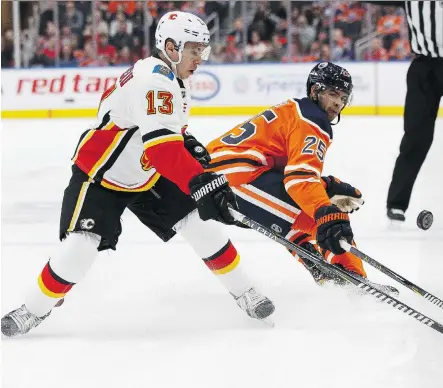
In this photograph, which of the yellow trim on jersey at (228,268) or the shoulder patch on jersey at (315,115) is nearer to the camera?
the yellow trim on jersey at (228,268)

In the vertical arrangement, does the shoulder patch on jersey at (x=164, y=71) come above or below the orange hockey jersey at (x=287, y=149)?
above

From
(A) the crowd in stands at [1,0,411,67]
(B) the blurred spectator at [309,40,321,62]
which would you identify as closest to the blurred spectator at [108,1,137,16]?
(A) the crowd in stands at [1,0,411,67]

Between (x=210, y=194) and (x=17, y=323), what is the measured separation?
24.2 inches

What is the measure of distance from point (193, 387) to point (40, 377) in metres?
0.36

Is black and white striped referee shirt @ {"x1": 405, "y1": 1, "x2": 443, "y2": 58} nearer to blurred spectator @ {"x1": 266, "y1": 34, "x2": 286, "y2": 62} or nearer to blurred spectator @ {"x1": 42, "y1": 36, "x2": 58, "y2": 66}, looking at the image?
blurred spectator @ {"x1": 266, "y1": 34, "x2": 286, "y2": 62}

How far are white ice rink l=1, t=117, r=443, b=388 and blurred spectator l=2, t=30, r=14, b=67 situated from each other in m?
4.79

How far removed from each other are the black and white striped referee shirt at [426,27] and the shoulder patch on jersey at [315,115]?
4.90 ft

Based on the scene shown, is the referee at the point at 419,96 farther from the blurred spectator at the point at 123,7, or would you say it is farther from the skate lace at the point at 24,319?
the blurred spectator at the point at 123,7

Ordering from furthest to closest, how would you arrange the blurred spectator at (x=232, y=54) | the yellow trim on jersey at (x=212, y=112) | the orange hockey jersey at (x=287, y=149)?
the blurred spectator at (x=232, y=54), the yellow trim on jersey at (x=212, y=112), the orange hockey jersey at (x=287, y=149)

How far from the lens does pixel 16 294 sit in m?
2.82

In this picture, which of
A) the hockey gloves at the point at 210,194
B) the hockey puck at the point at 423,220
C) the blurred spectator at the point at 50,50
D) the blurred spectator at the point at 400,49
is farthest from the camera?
the blurred spectator at the point at 50,50

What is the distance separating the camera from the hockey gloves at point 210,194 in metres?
2.18

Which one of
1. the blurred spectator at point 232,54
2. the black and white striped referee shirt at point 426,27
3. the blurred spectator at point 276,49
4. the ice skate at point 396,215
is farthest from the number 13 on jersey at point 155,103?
the blurred spectator at point 232,54

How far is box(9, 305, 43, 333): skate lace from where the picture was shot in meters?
2.33
